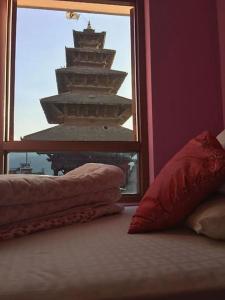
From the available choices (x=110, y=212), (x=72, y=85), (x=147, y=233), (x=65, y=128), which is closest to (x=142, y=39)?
(x=72, y=85)

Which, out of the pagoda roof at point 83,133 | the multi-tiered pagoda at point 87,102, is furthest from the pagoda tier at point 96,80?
the pagoda roof at point 83,133

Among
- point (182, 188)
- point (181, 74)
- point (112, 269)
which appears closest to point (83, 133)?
point (181, 74)

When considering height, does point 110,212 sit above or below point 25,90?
below

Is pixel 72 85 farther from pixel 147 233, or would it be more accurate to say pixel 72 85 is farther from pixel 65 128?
pixel 147 233

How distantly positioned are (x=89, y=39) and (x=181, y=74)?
31.9 inches

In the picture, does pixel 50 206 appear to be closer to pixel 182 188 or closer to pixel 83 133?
pixel 182 188

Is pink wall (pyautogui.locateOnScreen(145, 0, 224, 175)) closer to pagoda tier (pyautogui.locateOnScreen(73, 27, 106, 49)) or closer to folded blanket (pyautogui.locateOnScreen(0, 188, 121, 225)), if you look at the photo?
pagoda tier (pyautogui.locateOnScreen(73, 27, 106, 49))

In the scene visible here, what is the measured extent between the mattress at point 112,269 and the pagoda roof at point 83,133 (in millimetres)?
1660

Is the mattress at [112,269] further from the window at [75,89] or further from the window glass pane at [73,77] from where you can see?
the window glass pane at [73,77]

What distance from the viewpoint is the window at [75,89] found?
2.42 metres

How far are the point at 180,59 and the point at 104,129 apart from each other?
82cm

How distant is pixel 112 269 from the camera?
0.62 metres

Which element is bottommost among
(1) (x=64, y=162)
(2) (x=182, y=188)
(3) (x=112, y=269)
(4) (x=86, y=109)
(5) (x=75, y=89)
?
(3) (x=112, y=269)

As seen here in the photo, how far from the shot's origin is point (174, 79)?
2.44 meters
